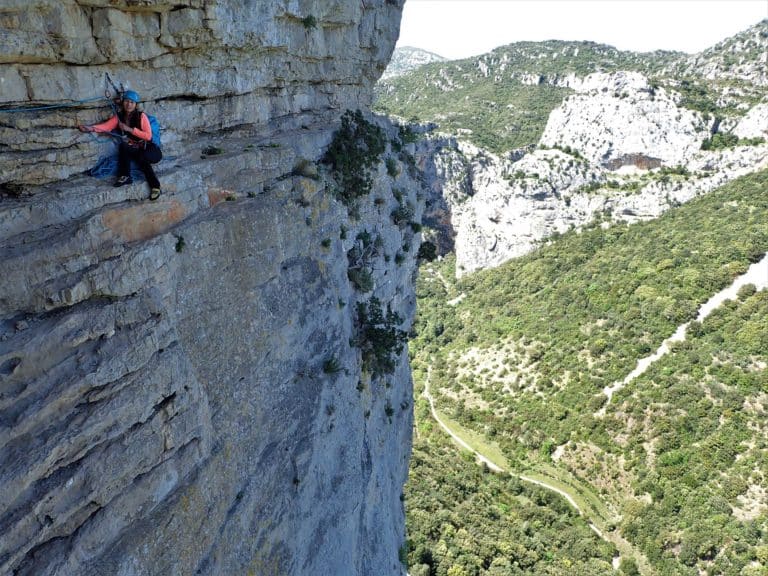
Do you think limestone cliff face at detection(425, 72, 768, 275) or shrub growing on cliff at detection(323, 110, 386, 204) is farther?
limestone cliff face at detection(425, 72, 768, 275)

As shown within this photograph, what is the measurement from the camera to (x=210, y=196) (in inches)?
384

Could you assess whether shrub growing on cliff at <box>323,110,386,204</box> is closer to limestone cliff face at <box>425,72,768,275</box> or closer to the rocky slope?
the rocky slope

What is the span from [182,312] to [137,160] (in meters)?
2.64

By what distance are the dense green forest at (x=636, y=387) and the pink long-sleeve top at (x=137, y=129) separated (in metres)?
28.8

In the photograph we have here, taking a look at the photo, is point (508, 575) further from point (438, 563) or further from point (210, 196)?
point (210, 196)

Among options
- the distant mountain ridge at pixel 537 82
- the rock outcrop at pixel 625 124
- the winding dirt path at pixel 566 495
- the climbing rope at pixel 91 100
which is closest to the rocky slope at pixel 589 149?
the rock outcrop at pixel 625 124

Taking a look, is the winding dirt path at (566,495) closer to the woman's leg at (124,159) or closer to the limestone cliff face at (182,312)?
the limestone cliff face at (182,312)

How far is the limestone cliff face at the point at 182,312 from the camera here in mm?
6336

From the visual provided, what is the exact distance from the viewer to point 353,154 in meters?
15.4

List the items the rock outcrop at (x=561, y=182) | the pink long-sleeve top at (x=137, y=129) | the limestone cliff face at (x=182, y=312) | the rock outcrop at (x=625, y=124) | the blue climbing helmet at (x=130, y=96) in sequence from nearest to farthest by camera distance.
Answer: the limestone cliff face at (x=182, y=312) → the pink long-sleeve top at (x=137, y=129) → the blue climbing helmet at (x=130, y=96) → the rock outcrop at (x=561, y=182) → the rock outcrop at (x=625, y=124)

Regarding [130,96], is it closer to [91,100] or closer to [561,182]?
[91,100]

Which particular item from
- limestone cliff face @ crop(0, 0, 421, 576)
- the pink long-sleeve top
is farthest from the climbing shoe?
the pink long-sleeve top

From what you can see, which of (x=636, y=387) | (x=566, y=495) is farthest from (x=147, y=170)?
(x=636, y=387)

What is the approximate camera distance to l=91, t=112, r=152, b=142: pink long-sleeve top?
8109 mm
